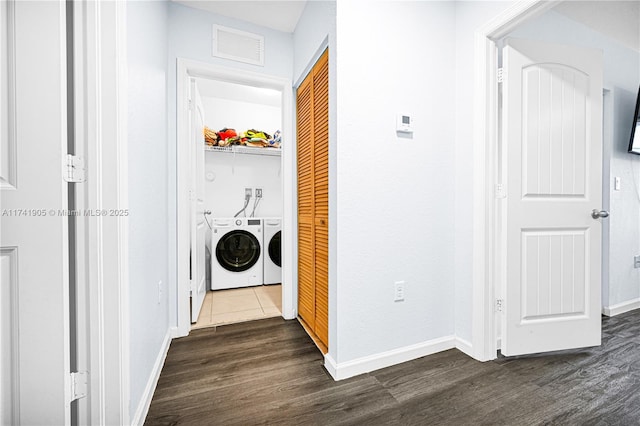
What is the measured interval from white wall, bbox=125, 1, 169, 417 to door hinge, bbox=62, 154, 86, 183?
0.54 feet

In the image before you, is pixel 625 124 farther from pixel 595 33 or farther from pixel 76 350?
pixel 76 350

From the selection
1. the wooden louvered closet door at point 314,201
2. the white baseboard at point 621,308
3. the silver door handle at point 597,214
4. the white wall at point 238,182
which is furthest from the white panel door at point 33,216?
the white baseboard at point 621,308

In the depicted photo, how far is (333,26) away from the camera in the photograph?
1.52 m

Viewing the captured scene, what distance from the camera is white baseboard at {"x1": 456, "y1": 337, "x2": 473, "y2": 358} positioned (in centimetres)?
169

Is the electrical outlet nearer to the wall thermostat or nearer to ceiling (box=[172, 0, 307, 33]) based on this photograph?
the wall thermostat

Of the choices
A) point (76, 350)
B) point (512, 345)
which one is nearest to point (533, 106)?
point (512, 345)

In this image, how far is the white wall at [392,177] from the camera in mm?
1496

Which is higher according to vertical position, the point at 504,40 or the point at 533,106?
the point at 504,40

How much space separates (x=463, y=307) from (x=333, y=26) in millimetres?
1855

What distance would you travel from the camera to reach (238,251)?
129 inches

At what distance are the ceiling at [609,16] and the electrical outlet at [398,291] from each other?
2.34 m

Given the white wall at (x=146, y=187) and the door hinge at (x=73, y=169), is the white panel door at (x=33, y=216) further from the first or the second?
the white wall at (x=146, y=187)

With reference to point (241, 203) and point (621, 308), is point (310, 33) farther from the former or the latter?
point (621, 308)

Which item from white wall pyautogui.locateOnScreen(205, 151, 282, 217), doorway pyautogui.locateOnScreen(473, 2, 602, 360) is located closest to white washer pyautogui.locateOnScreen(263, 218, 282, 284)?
white wall pyautogui.locateOnScreen(205, 151, 282, 217)
